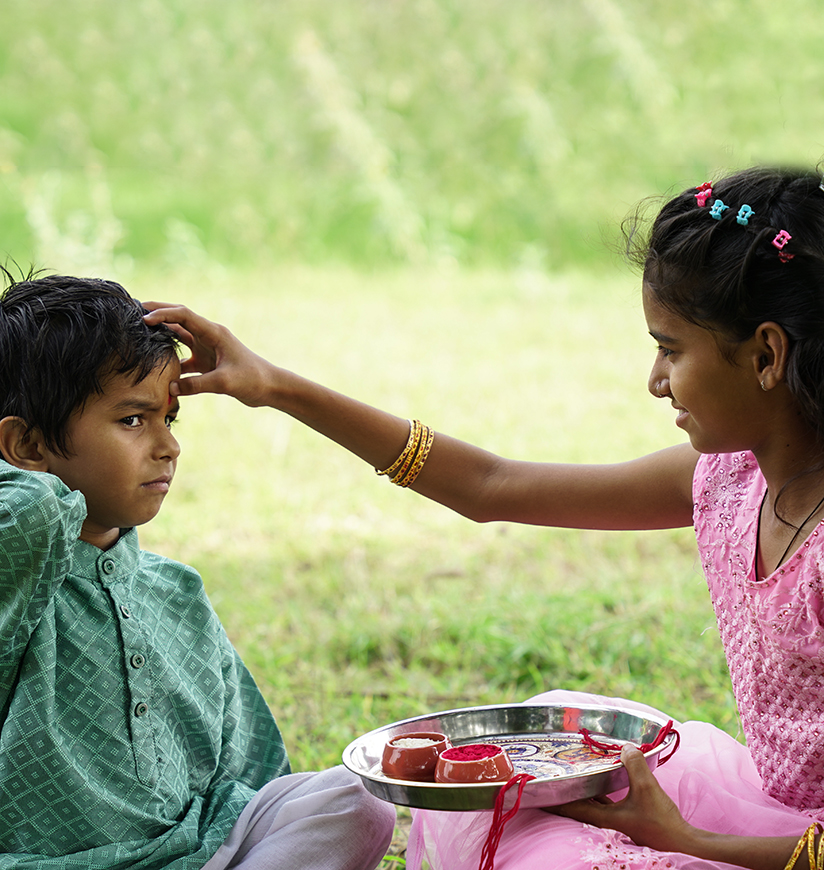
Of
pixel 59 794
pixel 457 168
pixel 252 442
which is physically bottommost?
pixel 59 794

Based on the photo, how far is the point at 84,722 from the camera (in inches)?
79.4

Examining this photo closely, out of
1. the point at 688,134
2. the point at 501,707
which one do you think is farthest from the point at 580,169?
the point at 501,707

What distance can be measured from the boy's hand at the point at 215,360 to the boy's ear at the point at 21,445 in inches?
11.0

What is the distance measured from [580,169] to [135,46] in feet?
13.3

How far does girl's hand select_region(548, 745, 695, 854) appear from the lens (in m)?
1.90

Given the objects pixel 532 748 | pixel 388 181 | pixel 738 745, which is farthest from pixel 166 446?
pixel 388 181

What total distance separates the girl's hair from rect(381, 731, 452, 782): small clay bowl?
902 millimetres

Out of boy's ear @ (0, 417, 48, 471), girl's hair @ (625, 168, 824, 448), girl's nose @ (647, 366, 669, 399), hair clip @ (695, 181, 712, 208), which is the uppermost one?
hair clip @ (695, 181, 712, 208)

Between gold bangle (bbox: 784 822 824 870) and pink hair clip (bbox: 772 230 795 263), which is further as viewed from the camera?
pink hair clip (bbox: 772 230 795 263)

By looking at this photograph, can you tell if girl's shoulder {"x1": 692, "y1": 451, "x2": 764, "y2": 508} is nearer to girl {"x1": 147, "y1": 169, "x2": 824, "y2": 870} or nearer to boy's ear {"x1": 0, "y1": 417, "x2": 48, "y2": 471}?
girl {"x1": 147, "y1": 169, "x2": 824, "y2": 870}

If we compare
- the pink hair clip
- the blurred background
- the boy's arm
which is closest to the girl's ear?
the pink hair clip

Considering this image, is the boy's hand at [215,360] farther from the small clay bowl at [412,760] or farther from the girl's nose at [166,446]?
the small clay bowl at [412,760]

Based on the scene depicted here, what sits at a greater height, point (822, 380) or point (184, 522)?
point (822, 380)

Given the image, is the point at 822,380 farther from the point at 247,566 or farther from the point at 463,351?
the point at 463,351
